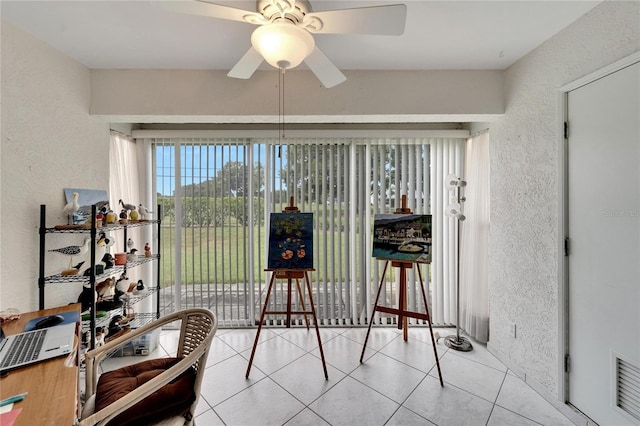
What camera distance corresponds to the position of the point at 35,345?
1.28 metres

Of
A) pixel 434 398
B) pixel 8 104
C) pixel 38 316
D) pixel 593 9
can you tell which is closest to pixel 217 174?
pixel 8 104

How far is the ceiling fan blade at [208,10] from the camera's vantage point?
3.48 ft

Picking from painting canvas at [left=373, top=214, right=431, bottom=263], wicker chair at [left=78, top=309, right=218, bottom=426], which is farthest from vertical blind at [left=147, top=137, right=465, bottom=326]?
wicker chair at [left=78, top=309, right=218, bottom=426]

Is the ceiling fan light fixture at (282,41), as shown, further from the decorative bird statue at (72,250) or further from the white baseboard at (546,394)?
the white baseboard at (546,394)

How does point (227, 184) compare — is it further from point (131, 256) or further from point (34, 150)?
point (34, 150)

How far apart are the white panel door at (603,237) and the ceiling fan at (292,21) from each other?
1.41 metres

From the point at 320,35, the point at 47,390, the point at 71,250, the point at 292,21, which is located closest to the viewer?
the point at 47,390

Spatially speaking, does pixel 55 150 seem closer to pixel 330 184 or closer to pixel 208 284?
pixel 208 284

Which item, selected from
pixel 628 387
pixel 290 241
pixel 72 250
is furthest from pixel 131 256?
pixel 628 387

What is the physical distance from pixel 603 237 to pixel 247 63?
243 centimetres

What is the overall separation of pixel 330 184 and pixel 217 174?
1326mm

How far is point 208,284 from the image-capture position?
291 centimetres

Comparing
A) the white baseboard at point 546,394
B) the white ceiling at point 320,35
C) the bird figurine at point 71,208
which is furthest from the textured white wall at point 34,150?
the white baseboard at point 546,394

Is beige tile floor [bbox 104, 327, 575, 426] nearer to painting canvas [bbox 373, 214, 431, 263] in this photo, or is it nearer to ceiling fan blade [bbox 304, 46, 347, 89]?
painting canvas [bbox 373, 214, 431, 263]
